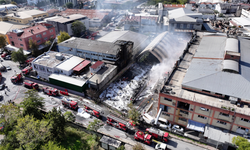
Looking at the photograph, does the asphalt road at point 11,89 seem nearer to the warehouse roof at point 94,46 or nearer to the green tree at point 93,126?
the warehouse roof at point 94,46

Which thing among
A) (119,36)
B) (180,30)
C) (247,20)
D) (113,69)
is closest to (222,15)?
(247,20)

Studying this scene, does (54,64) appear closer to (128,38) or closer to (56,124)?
(56,124)

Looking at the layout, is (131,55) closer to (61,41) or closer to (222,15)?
(61,41)

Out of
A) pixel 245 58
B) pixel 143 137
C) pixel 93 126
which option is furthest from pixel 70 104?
pixel 245 58

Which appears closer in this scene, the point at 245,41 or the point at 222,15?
the point at 245,41

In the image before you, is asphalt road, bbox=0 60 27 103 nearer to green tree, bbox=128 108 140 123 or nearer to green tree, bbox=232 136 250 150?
green tree, bbox=128 108 140 123

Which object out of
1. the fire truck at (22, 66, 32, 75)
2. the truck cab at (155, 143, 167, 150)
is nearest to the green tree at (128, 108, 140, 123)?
the truck cab at (155, 143, 167, 150)
